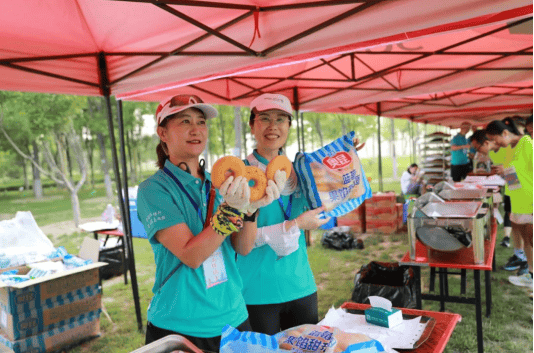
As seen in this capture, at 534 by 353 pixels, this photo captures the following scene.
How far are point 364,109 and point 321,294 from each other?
17.7 feet

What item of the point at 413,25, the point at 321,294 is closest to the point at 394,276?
the point at 321,294

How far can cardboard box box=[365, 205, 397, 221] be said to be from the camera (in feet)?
23.4

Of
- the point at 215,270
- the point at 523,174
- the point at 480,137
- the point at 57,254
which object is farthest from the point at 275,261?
the point at 480,137

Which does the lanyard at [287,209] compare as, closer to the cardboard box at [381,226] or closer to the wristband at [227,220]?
the wristband at [227,220]

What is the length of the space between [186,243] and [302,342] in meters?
0.49

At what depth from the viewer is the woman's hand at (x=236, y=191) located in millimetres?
A: 999

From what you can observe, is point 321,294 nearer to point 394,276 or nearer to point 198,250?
point 394,276

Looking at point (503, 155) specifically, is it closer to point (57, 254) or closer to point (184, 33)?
point (184, 33)

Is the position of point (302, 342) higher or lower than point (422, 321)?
higher

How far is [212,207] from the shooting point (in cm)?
142

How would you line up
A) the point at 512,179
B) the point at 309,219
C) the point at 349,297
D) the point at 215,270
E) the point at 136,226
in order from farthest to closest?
the point at 136,226
the point at 349,297
the point at 512,179
the point at 309,219
the point at 215,270

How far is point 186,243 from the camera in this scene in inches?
49.9

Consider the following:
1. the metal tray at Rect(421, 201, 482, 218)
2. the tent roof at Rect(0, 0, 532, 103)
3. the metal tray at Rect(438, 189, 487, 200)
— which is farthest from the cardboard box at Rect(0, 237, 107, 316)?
the metal tray at Rect(438, 189, 487, 200)

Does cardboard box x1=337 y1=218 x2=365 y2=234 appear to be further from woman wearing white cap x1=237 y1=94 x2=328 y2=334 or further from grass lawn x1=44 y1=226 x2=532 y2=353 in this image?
woman wearing white cap x1=237 y1=94 x2=328 y2=334
